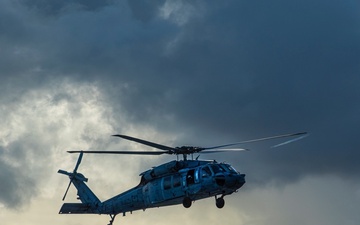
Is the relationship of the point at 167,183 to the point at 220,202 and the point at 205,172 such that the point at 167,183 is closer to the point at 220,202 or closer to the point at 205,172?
the point at 205,172

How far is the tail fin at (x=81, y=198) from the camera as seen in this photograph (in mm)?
Answer: 89562

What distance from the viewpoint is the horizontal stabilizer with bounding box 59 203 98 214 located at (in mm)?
88750

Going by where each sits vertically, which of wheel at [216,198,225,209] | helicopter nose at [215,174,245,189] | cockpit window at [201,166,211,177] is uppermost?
cockpit window at [201,166,211,177]

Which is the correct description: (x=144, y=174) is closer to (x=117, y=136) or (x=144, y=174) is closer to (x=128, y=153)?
(x=128, y=153)

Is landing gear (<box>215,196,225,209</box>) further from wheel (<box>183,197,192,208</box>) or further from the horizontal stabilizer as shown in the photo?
the horizontal stabilizer

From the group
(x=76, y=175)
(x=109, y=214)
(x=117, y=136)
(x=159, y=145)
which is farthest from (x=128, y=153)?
(x=76, y=175)

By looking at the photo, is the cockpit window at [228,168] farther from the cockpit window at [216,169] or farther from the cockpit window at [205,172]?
the cockpit window at [205,172]

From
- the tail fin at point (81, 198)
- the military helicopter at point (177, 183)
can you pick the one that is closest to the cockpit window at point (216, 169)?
the military helicopter at point (177, 183)

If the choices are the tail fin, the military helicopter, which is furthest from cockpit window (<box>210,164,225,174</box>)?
the tail fin

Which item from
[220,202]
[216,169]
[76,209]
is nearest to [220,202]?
[220,202]

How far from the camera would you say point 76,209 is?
89.9 meters

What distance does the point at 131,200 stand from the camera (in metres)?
83.6

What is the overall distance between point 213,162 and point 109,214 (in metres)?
18.3

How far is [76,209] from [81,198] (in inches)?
121
